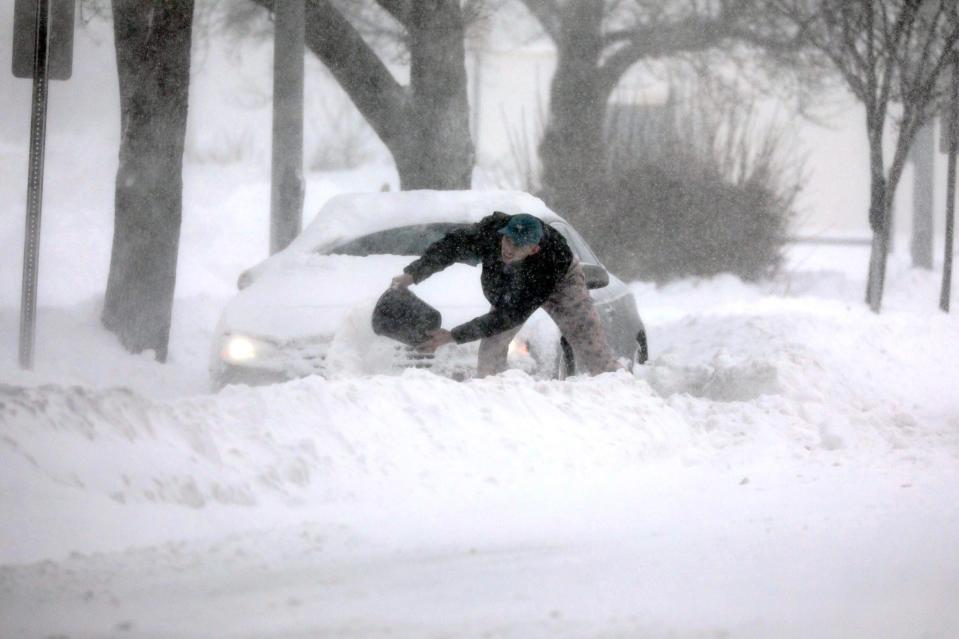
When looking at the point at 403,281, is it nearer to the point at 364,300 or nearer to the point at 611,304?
the point at 364,300

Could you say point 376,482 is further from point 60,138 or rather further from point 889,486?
point 60,138

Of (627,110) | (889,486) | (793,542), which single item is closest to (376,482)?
(793,542)

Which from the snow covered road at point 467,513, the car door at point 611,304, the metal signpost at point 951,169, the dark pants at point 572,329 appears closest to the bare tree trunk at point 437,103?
the car door at point 611,304

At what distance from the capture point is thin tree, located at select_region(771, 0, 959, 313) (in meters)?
14.1

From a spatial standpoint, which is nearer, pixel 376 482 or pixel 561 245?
pixel 376 482

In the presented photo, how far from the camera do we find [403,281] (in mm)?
6910

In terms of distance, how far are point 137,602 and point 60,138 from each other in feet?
94.6

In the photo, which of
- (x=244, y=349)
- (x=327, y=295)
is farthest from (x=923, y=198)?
(x=244, y=349)

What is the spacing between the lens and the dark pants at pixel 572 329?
7199 mm

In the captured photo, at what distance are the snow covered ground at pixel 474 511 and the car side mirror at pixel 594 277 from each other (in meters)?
0.74

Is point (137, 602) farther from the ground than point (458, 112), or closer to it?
closer to it

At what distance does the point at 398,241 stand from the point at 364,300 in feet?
4.04

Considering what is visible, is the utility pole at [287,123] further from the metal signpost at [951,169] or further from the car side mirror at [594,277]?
the metal signpost at [951,169]

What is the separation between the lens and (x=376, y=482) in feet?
18.1
